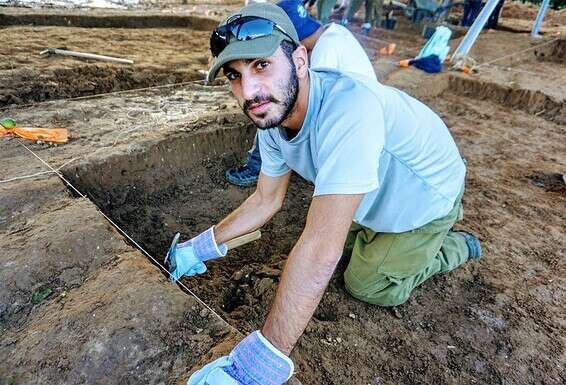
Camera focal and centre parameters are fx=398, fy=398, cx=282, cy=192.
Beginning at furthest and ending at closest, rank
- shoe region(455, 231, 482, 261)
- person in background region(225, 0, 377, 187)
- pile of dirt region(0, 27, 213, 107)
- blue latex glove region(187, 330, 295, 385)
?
pile of dirt region(0, 27, 213, 107) < person in background region(225, 0, 377, 187) < shoe region(455, 231, 482, 261) < blue latex glove region(187, 330, 295, 385)

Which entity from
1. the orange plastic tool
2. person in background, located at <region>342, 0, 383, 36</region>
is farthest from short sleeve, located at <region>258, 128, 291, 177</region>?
person in background, located at <region>342, 0, 383, 36</region>

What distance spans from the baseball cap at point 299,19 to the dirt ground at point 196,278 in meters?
0.94

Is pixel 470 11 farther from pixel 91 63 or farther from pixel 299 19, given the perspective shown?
pixel 91 63

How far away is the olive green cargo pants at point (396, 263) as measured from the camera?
6.77ft

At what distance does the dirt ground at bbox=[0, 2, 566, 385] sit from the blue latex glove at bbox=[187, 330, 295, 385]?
19 cm

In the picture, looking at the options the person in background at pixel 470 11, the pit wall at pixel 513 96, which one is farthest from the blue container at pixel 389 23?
the pit wall at pixel 513 96

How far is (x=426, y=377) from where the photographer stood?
5.84 ft

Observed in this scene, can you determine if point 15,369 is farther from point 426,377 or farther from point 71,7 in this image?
point 71,7

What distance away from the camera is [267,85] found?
1428 mm

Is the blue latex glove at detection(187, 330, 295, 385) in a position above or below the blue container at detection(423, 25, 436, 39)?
below

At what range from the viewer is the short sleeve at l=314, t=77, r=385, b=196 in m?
1.29

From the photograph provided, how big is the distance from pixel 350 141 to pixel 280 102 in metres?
0.31

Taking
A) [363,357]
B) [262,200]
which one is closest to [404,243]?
[363,357]

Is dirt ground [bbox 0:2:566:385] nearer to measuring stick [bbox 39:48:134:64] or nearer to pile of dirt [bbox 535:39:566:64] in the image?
measuring stick [bbox 39:48:134:64]
